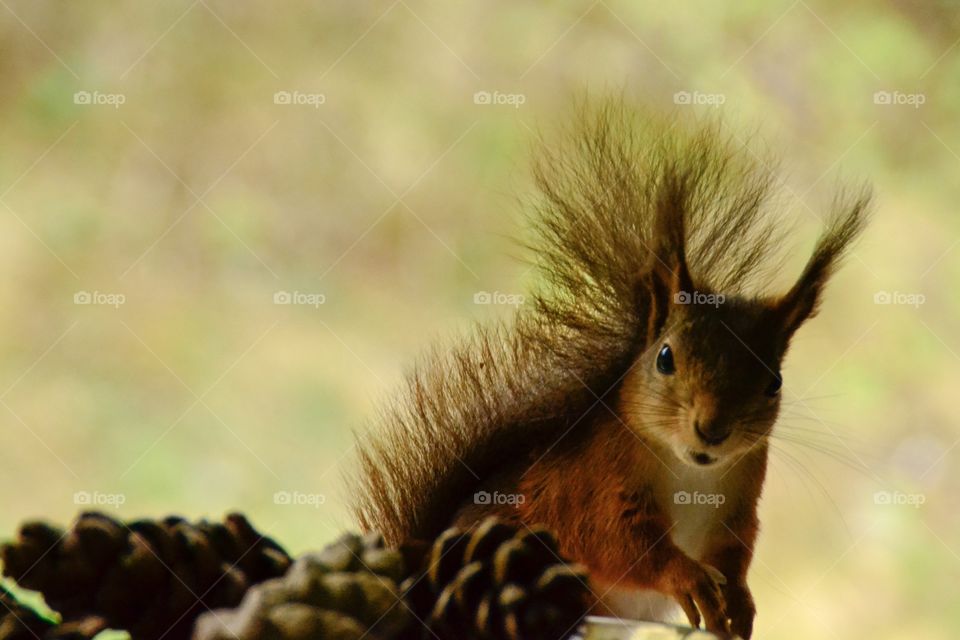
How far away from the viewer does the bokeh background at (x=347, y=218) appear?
136cm

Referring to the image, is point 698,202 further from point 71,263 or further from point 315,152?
point 71,263

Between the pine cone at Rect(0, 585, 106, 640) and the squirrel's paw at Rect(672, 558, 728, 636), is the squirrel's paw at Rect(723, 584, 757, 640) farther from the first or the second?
the pine cone at Rect(0, 585, 106, 640)

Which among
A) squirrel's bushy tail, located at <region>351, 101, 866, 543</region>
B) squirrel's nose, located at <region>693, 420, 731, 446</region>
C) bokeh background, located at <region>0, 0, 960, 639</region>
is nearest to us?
squirrel's nose, located at <region>693, 420, 731, 446</region>

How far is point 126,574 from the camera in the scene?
2.38 ft

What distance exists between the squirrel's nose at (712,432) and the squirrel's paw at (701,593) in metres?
0.11

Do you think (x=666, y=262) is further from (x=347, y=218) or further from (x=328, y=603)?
(x=347, y=218)

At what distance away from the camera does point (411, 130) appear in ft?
4.84

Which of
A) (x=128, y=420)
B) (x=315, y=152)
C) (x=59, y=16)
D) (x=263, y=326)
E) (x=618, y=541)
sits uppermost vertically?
(x=59, y=16)

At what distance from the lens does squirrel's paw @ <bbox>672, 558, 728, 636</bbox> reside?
0.84 meters

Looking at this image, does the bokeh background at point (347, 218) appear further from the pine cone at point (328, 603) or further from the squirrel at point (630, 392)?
the pine cone at point (328, 603)

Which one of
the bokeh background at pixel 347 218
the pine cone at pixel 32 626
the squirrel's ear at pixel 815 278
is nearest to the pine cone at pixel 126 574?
the pine cone at pixel 32 626

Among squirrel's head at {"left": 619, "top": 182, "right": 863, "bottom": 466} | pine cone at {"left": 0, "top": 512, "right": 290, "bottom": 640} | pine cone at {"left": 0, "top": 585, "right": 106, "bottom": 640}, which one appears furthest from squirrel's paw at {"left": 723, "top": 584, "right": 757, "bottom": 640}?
pine cone at {"left": 0, "top": 585, "right": 106, "bottom": 640}

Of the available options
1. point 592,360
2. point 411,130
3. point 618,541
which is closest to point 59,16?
point 411,130

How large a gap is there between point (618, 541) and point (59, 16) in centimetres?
115
